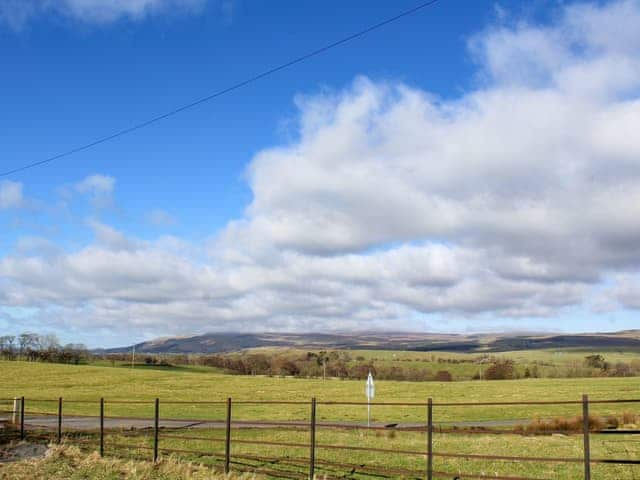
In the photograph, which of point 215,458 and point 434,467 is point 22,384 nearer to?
point 215,458

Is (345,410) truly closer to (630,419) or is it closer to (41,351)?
(630,419)

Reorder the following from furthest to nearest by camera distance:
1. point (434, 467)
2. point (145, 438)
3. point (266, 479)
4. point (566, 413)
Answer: point (566, 413), point (145, 438), point (434, 467), point (266, 479)

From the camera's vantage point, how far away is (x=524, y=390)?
74.6 meters

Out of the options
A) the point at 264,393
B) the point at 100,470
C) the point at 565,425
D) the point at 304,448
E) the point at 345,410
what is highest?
the point at 100,470

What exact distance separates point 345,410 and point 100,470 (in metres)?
40.2

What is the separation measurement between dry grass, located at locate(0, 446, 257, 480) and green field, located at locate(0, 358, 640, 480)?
1.92 meters

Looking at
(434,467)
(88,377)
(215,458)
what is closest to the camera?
(434,467)

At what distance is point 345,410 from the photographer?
5519cm

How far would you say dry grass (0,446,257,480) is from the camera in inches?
611

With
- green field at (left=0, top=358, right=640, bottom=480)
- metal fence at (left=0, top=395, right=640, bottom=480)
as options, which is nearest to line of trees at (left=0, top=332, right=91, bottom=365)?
green field at (left=0, top=358, right=640, bottom=480)

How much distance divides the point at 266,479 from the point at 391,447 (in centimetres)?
855

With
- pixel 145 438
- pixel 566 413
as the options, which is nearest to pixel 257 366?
pixel 566 413

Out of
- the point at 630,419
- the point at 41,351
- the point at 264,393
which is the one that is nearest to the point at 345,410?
the point at 264,393

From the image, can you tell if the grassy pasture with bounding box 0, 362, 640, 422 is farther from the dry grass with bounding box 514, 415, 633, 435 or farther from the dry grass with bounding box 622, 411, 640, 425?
the dry grass with bounding box 514, 415, 633, 435
